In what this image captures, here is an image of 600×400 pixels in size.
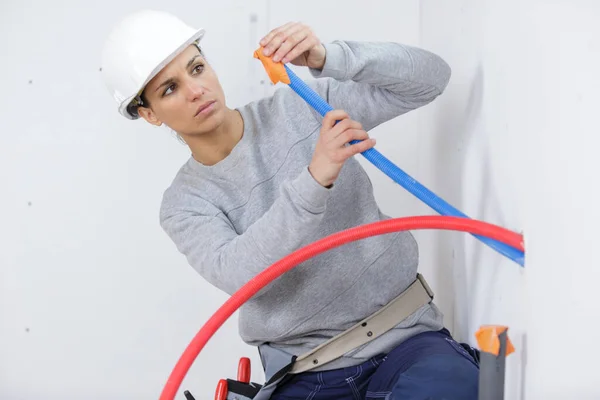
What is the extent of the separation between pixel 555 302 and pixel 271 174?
0.85m

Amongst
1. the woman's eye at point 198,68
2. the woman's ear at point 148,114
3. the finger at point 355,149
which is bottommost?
the finger at point 355,149

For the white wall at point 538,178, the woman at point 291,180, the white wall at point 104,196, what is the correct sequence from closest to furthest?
1. the white wall at point 538,178
2. the woman at point 291,180
3. the white wall at point 104,196

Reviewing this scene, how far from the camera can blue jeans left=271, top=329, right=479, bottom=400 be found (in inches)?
51.1

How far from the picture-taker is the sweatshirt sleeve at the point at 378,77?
1531mm

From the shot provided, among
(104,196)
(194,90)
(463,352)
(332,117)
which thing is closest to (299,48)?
(332,117)

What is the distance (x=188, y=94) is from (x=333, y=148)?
46 cm

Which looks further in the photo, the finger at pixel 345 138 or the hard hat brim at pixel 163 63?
the hard hat brim at pixel 163 63

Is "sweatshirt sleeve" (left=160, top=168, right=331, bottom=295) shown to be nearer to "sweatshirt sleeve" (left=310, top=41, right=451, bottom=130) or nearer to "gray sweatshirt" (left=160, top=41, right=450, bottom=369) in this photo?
"gray sweatshirt" (left=160, top=41, right=450, bottom=369)

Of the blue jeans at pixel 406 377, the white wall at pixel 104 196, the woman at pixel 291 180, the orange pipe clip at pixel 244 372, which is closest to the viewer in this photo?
the blue jeans at pixel 406 377

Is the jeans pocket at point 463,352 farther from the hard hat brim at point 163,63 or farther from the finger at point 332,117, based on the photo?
the hard hat brim at point 163,63

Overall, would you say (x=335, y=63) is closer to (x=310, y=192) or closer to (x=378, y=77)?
(x=378, y=77)

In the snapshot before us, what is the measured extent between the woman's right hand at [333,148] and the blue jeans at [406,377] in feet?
1.26

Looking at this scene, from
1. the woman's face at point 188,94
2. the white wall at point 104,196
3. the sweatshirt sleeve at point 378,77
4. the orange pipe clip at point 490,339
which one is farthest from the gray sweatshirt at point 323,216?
the orange pipe clip at point 490,339

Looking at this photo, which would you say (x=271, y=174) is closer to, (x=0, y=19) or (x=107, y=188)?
(x=107, y=188)
